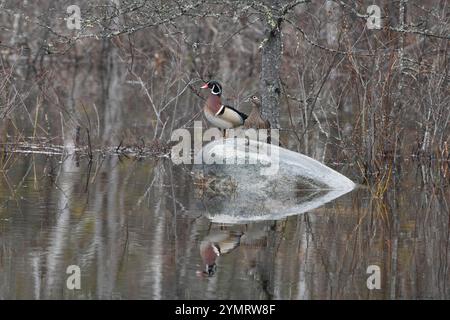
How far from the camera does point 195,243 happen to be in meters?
9.82

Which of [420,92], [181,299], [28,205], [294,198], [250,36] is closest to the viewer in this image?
[181,299]

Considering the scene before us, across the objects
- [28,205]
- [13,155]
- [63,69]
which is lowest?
[28,205]

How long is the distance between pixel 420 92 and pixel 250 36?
15.1 metres

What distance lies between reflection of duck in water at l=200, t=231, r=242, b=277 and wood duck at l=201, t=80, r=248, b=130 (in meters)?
3.06

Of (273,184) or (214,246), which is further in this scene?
(273,184)

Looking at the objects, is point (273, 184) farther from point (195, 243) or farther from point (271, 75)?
point (195, 243)

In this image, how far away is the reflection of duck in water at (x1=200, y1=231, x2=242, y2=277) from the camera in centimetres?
881

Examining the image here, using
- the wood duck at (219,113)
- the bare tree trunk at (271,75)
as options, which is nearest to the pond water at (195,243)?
the wood duck at (219,113)

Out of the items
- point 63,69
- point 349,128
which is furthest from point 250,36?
point 349,128

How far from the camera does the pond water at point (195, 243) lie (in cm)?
811

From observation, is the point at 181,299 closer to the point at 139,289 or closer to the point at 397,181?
the point at 139,289

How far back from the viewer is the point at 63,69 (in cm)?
3053

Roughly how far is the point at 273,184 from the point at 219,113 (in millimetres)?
1137

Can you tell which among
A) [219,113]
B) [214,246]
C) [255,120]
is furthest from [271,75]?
[214,246]
